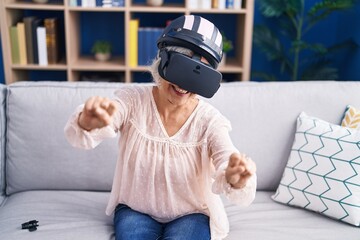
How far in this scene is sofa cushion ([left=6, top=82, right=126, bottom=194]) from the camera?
1.86 meters

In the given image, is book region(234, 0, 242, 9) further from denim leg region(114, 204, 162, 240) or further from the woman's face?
denim leg region(114, 204, 162, 240)

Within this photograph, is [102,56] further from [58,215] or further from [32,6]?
[58,215]

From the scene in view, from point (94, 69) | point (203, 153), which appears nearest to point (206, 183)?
point (203, 153)

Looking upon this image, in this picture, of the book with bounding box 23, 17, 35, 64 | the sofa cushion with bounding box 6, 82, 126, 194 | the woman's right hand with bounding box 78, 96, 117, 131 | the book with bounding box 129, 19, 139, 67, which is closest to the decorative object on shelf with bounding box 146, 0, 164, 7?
the book with bounding box 129, 19, 139, 67

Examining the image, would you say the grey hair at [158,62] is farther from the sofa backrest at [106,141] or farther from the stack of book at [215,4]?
the stack of book at [215,4]

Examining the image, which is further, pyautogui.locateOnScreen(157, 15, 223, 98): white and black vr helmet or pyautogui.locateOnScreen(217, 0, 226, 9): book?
pyautogui.locateOnScreen(217, 0, 226, 9): book

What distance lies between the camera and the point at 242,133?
193cm

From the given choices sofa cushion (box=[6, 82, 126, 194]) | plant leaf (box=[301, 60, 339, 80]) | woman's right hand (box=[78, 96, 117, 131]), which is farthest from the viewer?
plant leaf (box=[301, 60, 339, 80])

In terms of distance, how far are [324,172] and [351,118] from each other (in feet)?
0.94

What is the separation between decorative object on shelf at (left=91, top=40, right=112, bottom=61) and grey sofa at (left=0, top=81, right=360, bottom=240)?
4.04 feet

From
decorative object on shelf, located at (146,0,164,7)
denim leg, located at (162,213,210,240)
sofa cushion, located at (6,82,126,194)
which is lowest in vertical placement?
denim leg, located at (162,213,210,240)

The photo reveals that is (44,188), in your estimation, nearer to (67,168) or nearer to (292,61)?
(67,168)

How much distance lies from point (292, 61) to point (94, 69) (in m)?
1.46

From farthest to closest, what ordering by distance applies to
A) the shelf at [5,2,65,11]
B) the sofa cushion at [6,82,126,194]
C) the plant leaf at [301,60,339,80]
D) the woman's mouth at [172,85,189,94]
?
the plant leaf at [301,60,339,80], the shelf at [5,2,65,11], the sofa cushion at [6,82,126,194], the woman's mouth at [172,85,189,94]
